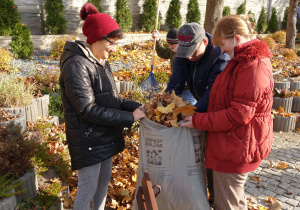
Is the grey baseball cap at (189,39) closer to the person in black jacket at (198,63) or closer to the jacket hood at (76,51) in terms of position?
the person in black jacket at (198,63)

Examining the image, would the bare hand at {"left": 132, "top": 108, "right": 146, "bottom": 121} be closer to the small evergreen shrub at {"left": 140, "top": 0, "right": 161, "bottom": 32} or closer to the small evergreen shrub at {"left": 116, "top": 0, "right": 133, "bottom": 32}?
the small evergreen shrub at {"left": 116, "top": 0, "right": 133, "bottom": 32}

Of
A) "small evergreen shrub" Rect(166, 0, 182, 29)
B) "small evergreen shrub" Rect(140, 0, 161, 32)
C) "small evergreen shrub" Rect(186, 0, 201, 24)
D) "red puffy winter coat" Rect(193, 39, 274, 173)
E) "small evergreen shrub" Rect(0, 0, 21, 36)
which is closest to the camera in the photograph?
"red puffy winter coat" Rect(193, 39, 274, 173)

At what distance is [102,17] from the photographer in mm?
2115

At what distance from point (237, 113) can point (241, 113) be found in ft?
0.09

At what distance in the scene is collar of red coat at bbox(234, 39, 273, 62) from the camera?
1.88m

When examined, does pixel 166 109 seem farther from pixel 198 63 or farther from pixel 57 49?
pixel 57 49

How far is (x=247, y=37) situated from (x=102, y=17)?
1.07 meters

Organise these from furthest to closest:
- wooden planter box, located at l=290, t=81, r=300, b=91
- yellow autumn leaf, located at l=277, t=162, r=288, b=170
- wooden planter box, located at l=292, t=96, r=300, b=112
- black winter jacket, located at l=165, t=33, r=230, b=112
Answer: wooden planter box, located at l=290, t=81, r=300, b=91, wooden planter box, located at l=292, t=96, r=300, b=112, yellow autumn leaf, located at l=277, t=162, r=288, b=170, black winter jacket, located at l=165, t=33, r=230, b=112

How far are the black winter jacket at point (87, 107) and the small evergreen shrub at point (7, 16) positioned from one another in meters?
7.93

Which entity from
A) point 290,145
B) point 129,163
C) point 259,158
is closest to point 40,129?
point 129,163

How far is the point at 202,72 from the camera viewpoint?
2668 mm

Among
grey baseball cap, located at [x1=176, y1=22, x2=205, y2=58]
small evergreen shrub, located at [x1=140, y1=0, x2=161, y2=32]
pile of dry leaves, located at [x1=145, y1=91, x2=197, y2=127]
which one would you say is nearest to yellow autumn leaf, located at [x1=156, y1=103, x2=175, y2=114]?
pile of dry leaves, located at [x1=145, y1=91, x2=197, y2=127]

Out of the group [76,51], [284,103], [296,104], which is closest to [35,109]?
[76,51]

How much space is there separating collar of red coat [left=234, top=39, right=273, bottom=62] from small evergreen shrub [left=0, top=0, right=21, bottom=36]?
860 cm
